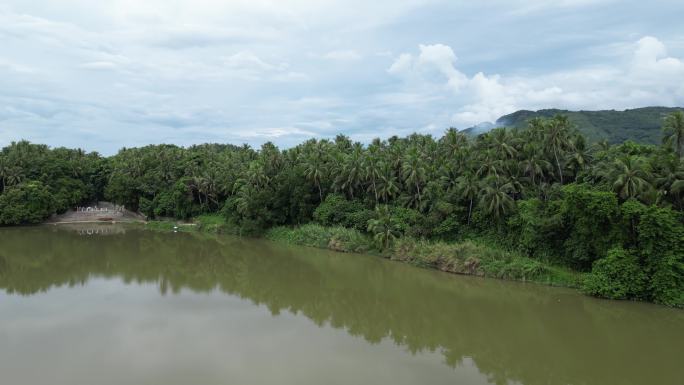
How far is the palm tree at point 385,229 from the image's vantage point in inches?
1428

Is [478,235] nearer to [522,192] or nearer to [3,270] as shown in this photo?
[522,192]

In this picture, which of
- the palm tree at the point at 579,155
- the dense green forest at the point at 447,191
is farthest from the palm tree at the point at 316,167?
the palm tree at the point at 579,155

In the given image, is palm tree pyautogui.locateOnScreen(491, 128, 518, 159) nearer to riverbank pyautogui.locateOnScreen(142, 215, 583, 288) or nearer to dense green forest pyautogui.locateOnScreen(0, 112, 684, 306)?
dense green forest pyautogui.locateOnScreen(0, 112, 684, 306)

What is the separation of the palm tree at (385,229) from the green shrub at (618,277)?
14742 millimetres

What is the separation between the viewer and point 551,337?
20.0m

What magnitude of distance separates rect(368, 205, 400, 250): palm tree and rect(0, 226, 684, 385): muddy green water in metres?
2.21

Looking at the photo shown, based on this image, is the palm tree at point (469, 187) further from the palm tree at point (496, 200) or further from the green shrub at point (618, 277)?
the green shrub at point (618, 277)

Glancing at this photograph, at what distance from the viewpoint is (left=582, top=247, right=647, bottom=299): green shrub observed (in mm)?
23766

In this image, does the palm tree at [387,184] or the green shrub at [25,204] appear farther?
the green shrub at [25,204]

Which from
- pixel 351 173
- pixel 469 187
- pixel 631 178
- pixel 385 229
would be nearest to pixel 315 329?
pixel 385 229

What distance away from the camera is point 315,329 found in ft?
69.3

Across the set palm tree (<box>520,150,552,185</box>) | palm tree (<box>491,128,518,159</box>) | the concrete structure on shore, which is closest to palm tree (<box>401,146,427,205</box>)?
palm tree (<box>491,128,518,159</box>)

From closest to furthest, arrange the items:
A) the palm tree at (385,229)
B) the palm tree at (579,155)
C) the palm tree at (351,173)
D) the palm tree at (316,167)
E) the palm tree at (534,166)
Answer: the palm tree at (579,155)
the palm tree at (534,166)
the palm tree at (385,229)
the palm tree at (351,173)
the palm tree at (316,167)

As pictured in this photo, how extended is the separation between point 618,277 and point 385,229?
16558 millimetres
